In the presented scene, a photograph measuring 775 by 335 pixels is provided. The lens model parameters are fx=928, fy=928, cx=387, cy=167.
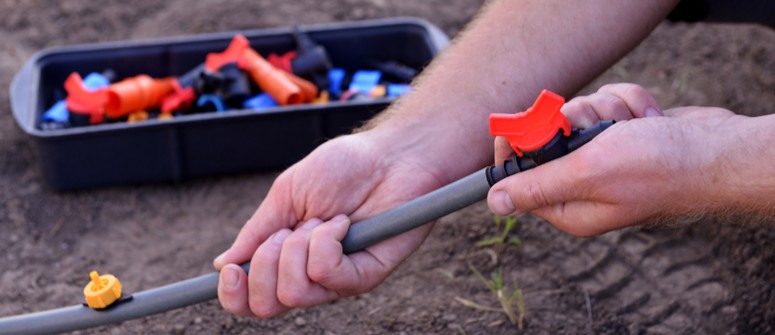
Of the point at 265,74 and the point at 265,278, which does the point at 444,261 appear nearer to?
the point at 265,278

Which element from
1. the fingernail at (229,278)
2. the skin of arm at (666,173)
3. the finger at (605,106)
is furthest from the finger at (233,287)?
the finger at (605,106)

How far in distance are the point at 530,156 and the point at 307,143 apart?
1068 mm

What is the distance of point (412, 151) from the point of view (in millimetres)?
1542

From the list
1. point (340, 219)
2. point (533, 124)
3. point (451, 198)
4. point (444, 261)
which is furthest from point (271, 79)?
point (533, 124)

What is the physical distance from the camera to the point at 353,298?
5.89 feet

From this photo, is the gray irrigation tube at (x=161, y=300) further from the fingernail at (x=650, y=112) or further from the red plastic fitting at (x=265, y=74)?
the red plastic fitting at (x=265, y=74)

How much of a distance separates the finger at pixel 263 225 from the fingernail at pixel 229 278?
0.07m

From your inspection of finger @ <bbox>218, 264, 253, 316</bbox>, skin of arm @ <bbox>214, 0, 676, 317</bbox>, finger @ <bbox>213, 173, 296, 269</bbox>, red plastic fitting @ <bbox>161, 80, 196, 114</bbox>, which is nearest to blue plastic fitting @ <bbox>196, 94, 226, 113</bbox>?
red plastic fitting @ <bbox>161, 80, 196, 114</bbox>

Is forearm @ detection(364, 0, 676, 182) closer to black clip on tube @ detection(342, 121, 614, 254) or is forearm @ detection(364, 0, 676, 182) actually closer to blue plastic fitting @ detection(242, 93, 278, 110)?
black clip on tube @ detection(342, 121, 614, 254)

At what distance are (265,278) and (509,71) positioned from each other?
0.55 metres

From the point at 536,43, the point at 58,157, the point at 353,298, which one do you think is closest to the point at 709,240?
the point at 536,43

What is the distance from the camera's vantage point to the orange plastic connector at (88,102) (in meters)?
2.25

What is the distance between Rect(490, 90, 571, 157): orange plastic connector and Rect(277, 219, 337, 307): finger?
0.38 meters

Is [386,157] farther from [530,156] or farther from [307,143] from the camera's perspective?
[307,143]
